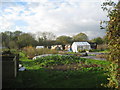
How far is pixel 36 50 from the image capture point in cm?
2188

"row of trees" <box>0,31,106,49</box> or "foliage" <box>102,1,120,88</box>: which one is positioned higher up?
"row of trees" <box>0,31,106,49</box>

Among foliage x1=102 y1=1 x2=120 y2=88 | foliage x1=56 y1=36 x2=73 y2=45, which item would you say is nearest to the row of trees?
foliage x1=56 y1=36 x2=73 y2=45

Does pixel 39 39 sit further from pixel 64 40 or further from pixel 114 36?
pixel 114 36

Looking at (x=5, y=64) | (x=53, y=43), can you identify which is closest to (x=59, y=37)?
(x=53, y=43)

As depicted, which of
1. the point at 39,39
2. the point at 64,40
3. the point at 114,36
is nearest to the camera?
the point at 114,36

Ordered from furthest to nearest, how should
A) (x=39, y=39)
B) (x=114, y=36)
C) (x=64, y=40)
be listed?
1. (x=64, y=40)
2. (x=39, y=39)
3. (x=114, y=36)

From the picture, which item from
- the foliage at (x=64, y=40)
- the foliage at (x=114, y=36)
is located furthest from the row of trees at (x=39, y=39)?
the foliage at (x=114, y=36)

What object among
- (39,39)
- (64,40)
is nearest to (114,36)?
(39,39)

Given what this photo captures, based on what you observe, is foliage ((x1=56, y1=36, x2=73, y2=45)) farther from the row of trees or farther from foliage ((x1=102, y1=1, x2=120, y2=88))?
foliage ((x1=102, y1=1, x2=120, y2=88))

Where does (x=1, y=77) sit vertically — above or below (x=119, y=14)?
below

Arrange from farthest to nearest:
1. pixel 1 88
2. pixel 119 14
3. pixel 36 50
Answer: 1. pixel 36 50
2. pixel 1 88
3. pixel 119 14

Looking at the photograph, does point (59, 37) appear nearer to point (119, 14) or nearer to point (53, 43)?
point (53, 43)

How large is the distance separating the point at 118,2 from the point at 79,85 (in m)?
3.46

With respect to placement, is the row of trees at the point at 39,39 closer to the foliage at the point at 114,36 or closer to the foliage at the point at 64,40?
the foliage at the point at 64,40
